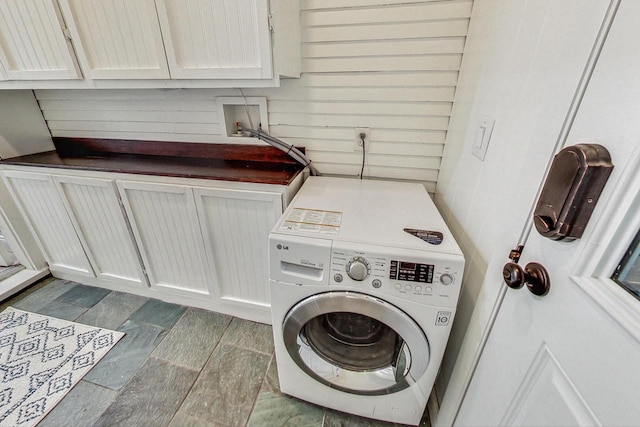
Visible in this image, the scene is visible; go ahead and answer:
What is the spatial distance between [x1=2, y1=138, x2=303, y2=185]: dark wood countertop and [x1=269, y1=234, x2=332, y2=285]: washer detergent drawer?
0.43m

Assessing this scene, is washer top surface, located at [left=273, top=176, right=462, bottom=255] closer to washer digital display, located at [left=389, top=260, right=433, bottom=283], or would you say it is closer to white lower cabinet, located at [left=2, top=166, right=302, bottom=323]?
washer digital display, located at [left=389, top=260, right=433, bottom=283]

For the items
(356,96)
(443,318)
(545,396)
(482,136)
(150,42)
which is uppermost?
(150,42)

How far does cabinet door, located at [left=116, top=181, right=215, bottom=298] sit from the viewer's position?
147cm


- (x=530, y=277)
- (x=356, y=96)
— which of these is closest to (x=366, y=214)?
(x=530, y=277)

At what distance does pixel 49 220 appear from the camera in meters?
1.80

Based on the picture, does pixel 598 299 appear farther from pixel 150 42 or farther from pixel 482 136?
pixel 150 42

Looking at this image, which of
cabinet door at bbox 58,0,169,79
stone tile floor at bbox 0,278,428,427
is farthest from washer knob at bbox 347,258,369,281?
cabinet door at bbox 58,0,169,79

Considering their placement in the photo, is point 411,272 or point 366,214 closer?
point 411,272

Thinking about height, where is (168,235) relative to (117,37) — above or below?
below

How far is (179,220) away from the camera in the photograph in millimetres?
1515

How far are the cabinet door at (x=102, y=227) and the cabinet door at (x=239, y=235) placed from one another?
593 millimetres

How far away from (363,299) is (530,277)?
0.49m

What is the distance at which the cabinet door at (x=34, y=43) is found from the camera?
4.21ft

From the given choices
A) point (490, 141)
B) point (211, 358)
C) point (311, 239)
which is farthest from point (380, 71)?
point (211, 358)
